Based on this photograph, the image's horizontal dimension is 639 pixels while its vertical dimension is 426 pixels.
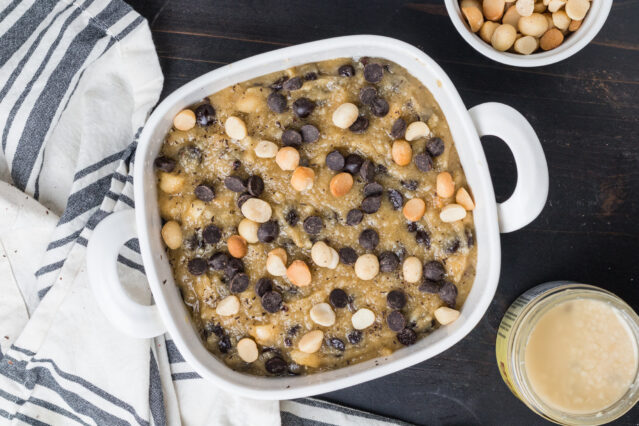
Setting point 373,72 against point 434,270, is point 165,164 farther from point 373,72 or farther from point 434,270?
point 434,270

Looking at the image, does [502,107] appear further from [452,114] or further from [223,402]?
[223,402]

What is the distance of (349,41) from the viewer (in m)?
1.43

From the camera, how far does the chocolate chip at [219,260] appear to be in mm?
1473

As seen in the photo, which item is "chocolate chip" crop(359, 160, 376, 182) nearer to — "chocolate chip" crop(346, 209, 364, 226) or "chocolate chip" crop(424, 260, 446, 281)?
"chocolate chip" crop(346, 209, 364, 226)

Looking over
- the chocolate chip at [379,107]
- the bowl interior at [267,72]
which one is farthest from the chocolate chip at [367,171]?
the bowl interior at [267,72]

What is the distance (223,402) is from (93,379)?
346mm

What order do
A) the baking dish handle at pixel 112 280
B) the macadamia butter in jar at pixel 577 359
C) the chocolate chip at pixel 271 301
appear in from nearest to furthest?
the baking dish handle at pixel 112 280 → the chocolate chip at pixel 271 301 → the macadamia butter in jar at pixel 577 359

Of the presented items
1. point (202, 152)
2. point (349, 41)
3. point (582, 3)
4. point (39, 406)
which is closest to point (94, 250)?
point (202, 152)

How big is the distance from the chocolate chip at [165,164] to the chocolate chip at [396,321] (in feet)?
2.04

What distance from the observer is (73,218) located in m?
1.63

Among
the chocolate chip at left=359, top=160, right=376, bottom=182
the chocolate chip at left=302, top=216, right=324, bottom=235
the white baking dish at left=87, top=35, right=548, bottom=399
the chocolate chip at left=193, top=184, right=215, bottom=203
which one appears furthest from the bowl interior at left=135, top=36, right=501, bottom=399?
the chocolate chip at left=302, top=216, right=324, bottom=235

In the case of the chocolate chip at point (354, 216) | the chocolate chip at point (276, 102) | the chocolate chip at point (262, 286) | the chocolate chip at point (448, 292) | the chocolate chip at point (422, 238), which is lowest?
the chocolate chip at point (448, 292)

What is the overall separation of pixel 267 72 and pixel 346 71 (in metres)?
0.19

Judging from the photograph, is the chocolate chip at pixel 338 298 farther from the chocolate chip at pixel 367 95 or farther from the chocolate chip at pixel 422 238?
the chocolate chip at pixel 367 95
